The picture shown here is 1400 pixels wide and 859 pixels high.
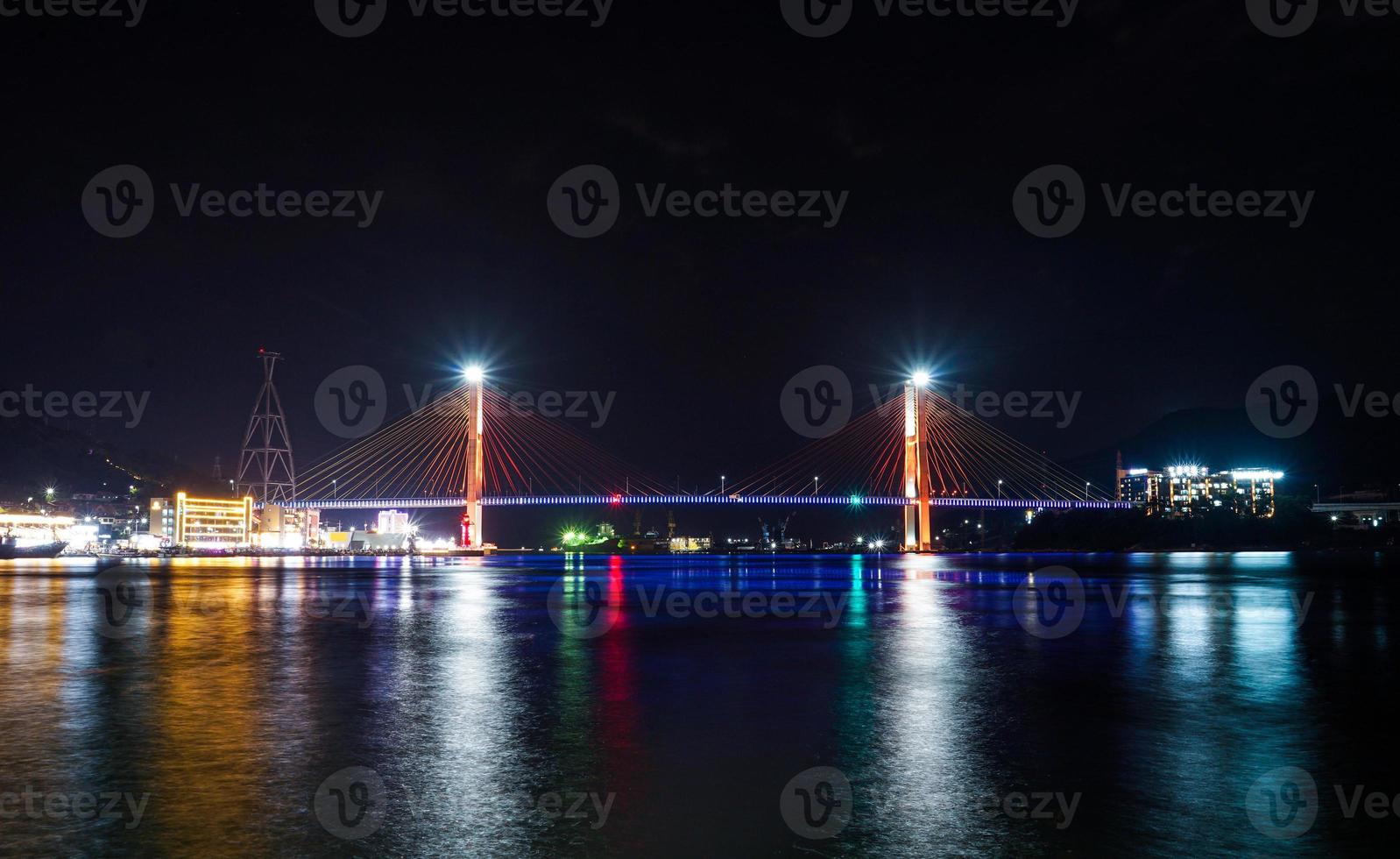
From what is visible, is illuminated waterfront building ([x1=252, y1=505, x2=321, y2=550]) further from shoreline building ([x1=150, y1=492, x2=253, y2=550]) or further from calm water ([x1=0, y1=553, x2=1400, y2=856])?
calm water ([x1=0, y1=553, x2=1400, y2=856])

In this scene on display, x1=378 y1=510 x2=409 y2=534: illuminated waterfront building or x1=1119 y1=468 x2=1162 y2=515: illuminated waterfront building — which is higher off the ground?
x1=1119 y1=468 x2=1162 y2=515: illuminated waterfront building

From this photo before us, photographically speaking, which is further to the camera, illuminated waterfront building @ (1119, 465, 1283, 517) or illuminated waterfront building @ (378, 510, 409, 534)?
illuminated waterfront building @ (378, 510, 409, 534)

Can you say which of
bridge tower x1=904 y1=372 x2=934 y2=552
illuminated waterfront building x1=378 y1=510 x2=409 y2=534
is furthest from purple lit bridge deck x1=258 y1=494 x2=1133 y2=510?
illuminated waterfront building x1=378 y1=510 x2=409 y2=534

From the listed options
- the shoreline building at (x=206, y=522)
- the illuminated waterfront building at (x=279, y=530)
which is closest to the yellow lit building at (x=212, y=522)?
the shoreline building at (x=206, y=522)

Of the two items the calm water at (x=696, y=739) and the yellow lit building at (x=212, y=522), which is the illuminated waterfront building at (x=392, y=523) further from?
the calm water at (x=696, y=739)

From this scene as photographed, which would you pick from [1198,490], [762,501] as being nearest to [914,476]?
[762,501]

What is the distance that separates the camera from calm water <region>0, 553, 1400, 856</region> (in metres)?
5.72

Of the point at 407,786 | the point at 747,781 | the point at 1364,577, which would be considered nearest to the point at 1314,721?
the point at 747,781

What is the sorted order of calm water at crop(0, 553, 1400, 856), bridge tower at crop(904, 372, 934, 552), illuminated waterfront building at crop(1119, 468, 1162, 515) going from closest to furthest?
calm water at crop(0, 553, 1400, 856) < bridge tower at crop(904, 372, 934, 552) < illuminated waterfront building at crop(1119, 468, 1162, 515)

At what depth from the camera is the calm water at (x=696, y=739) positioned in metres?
5.72

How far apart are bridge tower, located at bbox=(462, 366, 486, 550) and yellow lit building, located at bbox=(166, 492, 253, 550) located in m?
44.9

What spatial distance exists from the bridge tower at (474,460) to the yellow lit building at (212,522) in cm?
4488

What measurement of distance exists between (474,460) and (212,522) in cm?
6387

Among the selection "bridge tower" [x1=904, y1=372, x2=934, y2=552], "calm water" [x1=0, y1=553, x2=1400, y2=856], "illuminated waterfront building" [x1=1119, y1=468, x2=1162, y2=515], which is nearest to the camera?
"calm water" [x1=0, y1=553, x2=1400, y2=856]
